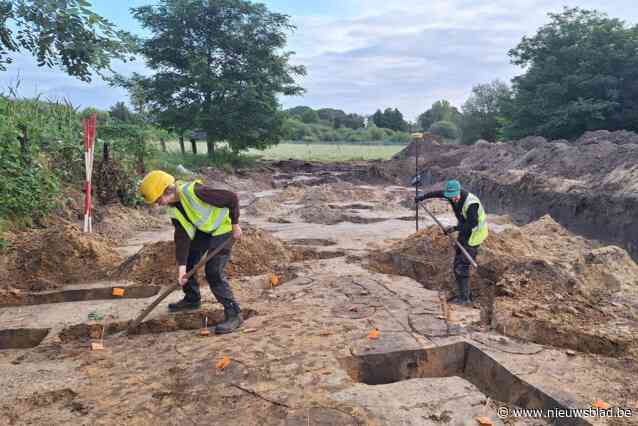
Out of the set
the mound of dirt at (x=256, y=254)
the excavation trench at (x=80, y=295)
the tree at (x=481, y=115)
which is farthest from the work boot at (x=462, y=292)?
the tree at (x=481, y=115)

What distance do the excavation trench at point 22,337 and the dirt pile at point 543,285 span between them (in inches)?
161

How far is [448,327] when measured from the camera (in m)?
4.30

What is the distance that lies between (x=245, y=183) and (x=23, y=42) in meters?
13.3

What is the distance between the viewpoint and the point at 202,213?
167 inches

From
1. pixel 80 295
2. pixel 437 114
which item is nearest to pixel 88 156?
pixel 80 295

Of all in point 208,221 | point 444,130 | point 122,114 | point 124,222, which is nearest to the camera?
point 208,221

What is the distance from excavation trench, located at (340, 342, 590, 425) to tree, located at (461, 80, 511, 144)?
37459 mm

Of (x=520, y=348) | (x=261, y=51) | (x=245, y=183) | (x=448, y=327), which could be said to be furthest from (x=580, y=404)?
(x=261, y=51)

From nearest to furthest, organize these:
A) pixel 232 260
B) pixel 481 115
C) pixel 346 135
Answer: pixel 232 260
pixel 481 115
pixel 346 135

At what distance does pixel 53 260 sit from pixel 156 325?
7.23ft

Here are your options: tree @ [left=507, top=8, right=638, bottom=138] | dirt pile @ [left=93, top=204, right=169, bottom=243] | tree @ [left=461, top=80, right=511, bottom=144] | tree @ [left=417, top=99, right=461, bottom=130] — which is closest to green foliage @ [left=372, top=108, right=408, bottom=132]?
tree @ [left=417, top=99, right=461, bottom=130]

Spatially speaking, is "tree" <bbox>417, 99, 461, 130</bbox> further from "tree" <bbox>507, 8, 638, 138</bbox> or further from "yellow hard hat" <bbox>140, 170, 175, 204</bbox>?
"yellow hard hat" <bbox>140, 170, 175, 204</bbox>

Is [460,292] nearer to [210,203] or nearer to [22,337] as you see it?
[210,203]

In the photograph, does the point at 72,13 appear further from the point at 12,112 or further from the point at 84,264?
the point at 12,112
